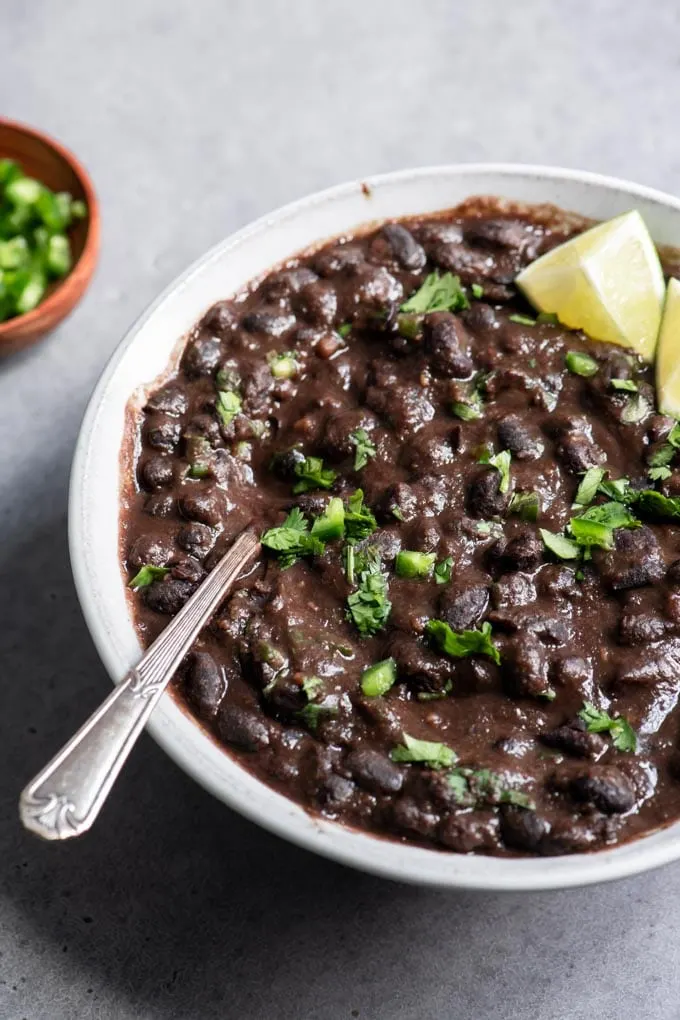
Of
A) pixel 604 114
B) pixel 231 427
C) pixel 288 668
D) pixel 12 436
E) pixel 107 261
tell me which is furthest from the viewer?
pixel 604 114

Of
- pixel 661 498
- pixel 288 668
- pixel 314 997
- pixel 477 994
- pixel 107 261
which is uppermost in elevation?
pixel 107 261

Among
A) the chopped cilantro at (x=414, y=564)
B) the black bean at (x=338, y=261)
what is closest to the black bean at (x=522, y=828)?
the chopped cilantro at (x=414, y=564)

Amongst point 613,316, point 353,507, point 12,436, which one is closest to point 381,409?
point 353,507

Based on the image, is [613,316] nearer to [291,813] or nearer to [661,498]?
[661,498]

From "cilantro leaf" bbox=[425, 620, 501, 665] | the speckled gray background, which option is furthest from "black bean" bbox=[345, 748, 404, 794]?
the speckled gray background

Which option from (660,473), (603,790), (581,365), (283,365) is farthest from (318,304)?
(603,790)

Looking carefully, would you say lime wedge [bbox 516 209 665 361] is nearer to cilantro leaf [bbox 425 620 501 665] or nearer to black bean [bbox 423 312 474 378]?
black bean [bbox 423 312 474 378]

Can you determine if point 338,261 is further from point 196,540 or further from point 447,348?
point 196,540

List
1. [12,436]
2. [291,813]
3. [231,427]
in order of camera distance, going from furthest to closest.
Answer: [12,436] < [231,427] < [291,813]
